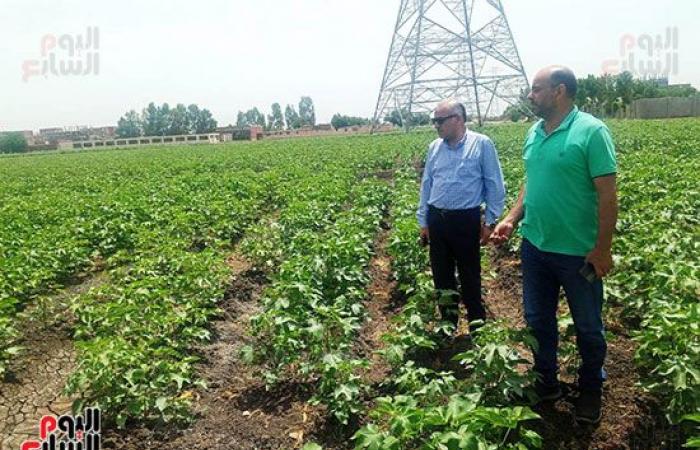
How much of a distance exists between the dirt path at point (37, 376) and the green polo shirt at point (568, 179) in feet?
12.5

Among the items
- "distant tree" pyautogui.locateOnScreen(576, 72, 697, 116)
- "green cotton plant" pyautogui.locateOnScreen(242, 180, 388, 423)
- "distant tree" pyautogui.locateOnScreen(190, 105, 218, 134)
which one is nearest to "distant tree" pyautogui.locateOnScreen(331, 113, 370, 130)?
"distant tree" pyautogui.locateOnScreen(190, 105, 218, 134)

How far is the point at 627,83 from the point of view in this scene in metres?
61.6

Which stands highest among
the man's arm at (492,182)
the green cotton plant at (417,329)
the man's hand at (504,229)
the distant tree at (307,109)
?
the distant tree at (307,109)

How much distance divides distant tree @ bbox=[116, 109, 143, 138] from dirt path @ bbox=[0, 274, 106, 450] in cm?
11550

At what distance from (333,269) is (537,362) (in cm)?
261

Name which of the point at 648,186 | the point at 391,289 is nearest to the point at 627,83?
the point at 648,186

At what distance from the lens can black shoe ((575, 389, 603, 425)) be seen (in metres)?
3.45

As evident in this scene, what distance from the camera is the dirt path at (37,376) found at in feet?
13.5

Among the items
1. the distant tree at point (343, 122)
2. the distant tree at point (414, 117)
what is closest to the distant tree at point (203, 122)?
the distant tree at point (343, 122)

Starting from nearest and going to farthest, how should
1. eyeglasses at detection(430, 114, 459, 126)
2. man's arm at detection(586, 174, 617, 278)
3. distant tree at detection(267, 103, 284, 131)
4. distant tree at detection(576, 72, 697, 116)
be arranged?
1. man's arm at detection(586, 174, 617, 278)
2. eyeglasses at detection(430, 114, 459, 126)
3. distant tree at detection(576, 72, 697, 116)
4. distant tree at detection(267, 103, 284, 131)

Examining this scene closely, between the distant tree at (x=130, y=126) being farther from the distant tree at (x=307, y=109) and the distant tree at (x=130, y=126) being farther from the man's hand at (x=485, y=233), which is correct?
the man's hand at (x=485, y=233)

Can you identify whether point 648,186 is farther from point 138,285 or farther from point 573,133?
point 138,285

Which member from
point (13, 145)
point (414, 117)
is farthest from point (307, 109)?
point (414, 117)

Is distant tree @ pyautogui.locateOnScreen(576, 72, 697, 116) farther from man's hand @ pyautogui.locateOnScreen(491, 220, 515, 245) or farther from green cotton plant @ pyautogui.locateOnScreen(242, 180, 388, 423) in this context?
man's hand @ pyautogui.locateOnScreen(491, 220, 515, 245)
